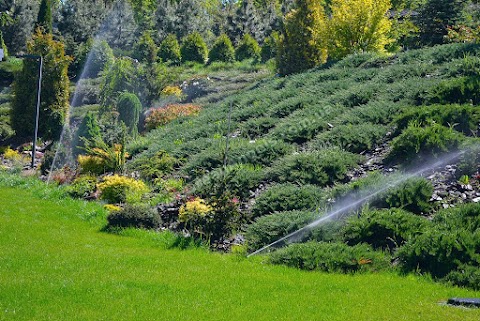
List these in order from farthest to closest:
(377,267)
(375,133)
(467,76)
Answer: (467,76) < (375,133) < (377,267)

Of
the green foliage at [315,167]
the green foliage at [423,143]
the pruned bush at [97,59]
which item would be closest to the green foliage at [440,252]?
the green foliage at [423,143]

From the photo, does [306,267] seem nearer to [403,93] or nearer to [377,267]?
[377,267]

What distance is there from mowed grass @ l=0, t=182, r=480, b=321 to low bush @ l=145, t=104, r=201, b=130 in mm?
14587

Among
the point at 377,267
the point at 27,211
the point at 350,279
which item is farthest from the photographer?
the point at 27,211

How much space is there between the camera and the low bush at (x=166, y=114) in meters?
25.3

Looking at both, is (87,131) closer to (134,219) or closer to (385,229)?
(134,219)

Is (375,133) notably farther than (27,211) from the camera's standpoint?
Yes

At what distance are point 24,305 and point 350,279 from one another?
14.3ft

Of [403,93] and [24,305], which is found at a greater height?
[403,93]

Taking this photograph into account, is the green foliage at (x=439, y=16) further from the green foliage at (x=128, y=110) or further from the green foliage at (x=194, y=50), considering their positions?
the green foliage at (x=194, y=50)

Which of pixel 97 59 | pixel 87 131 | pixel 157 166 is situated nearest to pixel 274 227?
pixel 157 166

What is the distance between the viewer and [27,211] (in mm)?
13875

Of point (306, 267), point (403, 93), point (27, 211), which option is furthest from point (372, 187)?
point (27, 211)

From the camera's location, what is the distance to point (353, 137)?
14875 mm
